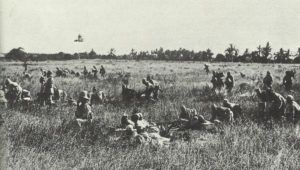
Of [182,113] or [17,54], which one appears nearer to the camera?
[182,113]

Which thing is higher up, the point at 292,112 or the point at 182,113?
the point at 292,112

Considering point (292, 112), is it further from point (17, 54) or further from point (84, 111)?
point (17, 54)

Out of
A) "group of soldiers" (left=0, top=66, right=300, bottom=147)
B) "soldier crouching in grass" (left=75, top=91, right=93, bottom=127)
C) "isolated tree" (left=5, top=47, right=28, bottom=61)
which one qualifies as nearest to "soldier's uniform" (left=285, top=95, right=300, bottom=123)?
"group of soldiers" (left=0, top=66, right=300, bottom=147)

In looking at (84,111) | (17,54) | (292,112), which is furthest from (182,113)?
(17,54)

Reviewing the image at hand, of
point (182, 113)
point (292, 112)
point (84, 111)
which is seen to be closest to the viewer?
point (84, 111)

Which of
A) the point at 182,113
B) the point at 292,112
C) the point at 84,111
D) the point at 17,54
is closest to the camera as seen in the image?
the point at 84,111

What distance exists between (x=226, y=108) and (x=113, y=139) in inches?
167

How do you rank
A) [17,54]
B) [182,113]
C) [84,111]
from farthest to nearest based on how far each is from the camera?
[17,54]
[182,113]
[84,111]

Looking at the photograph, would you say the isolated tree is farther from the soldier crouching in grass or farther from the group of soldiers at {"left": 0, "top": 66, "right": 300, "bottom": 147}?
the soldier crouching in grass

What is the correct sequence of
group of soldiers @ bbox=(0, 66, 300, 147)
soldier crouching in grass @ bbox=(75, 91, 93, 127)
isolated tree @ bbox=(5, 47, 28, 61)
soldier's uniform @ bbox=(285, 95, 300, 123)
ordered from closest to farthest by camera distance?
group of soldiers @ bbox=(0, 66, 300, 147)
soldier crouching in grass @ bbox=(75, 91, 93, 127)
soldier's uniform @ bbox=(285, 95, 300, 123)
isolated tree @ bbox=(5, 47, 28, 61)

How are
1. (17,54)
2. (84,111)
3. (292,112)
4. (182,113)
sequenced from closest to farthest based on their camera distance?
(84,111)
(292,112)
(182,113)
(17,54)

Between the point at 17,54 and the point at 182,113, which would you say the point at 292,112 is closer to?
the point at 182,113

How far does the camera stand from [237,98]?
15.4 meters

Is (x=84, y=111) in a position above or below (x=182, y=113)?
above
